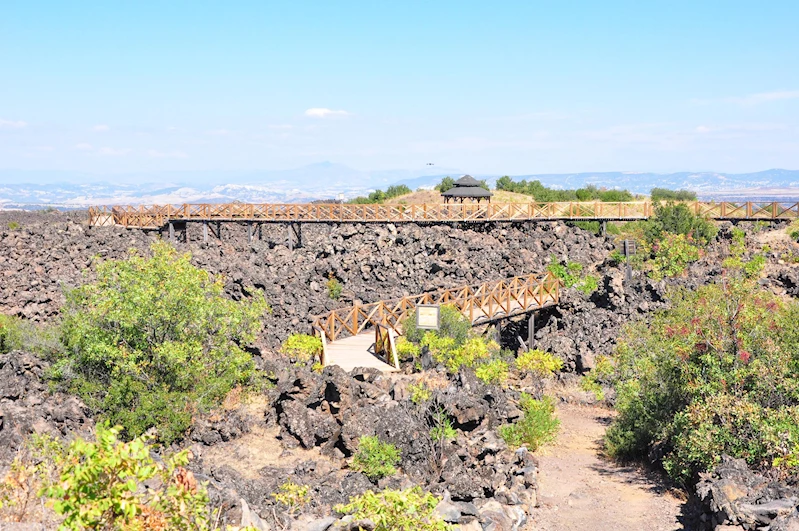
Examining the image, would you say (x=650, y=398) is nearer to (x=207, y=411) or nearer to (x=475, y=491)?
(x=475, y=491)

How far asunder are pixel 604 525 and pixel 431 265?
72.0 feet

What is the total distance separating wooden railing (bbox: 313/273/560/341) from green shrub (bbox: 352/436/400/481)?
670 cm

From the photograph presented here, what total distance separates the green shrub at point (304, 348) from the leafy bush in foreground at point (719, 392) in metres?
7.78

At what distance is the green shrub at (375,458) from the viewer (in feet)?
43.3

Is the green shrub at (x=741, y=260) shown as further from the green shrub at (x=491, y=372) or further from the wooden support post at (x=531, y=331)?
the green shrub at (x=491, y=372)

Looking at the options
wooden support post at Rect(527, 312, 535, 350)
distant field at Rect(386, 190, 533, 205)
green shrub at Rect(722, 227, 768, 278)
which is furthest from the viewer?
distant field at Rect(386, 190, 533, 205)

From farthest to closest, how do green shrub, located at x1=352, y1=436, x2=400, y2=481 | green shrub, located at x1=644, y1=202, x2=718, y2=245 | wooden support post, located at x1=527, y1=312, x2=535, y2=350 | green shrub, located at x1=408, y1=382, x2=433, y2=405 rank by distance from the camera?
green shrub, located at x1=644, y1=202, x2=718, y2=245
wooden support post, located at x1=527, y1=312, x2=535, y2=350
green shrub, located at x1=408, y1=382, x2=433, y2=405
green shrub, located at x1=352, y1=436, x2=400, y2=481

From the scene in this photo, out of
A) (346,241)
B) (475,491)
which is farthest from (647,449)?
(346,241)

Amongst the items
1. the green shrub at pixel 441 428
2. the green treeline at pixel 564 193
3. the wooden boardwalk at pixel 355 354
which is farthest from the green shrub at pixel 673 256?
the green shrub at pixel 441 428

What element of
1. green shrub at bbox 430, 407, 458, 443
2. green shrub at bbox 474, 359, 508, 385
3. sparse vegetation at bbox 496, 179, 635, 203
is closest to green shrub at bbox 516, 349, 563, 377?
green shrub at bbox 474, 359, 508, 385

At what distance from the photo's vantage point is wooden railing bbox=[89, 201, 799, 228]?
36.1 m

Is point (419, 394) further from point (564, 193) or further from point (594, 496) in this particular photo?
point (564, 193)

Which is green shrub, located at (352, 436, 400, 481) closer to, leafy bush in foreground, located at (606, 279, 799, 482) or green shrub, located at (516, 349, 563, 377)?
leafy bush in foreground, located at (606, 279, 799, 482)

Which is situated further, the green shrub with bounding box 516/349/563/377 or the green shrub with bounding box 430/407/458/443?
the green shrub with bounding box 516/349/563/377
